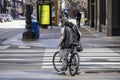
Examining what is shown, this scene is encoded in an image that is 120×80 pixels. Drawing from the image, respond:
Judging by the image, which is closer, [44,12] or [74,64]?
[74,64]

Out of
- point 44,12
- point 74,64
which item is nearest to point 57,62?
point 74,64

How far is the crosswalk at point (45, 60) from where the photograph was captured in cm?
1518

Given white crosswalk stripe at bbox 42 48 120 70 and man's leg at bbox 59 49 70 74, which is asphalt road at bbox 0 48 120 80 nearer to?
white crosswalk stripe at bbox 42 48 120 70

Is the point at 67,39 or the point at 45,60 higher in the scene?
the point at 67,39

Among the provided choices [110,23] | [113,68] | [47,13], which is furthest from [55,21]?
[113,68]

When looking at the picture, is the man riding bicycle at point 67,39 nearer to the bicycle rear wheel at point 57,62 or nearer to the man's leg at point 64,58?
the man's leg at point 64,58

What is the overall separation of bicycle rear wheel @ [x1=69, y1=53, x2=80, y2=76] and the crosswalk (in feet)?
4.14

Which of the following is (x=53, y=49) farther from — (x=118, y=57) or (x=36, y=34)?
(x=36, y=34)

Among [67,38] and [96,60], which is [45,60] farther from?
[67,38]

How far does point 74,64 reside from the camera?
13.1m

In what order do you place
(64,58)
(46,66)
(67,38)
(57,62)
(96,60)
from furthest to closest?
(96,60), (46,66), (57,62), (64,58), (67,38)

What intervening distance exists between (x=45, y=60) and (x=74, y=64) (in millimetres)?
4516

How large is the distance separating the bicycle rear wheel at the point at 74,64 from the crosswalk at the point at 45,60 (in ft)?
4.14

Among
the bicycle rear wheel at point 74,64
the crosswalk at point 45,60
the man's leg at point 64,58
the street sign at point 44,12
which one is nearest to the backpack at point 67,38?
the man's leg at point 64,58
